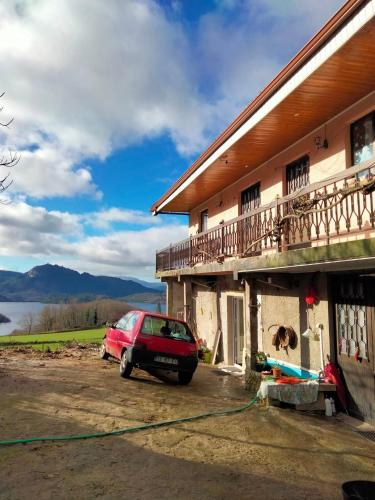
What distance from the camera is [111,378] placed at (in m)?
9.16

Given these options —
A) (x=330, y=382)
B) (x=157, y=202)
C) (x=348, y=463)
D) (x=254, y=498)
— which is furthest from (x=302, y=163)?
(x=157, y=202)

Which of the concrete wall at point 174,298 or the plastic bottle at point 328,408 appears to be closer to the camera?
the plastic bottle at point 328,408

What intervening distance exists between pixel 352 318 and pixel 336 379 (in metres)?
1.23

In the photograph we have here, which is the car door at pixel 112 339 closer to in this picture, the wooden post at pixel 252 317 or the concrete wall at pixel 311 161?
the wooden post at pixel 252 317

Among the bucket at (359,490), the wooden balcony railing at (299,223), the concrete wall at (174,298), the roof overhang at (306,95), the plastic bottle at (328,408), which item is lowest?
the plastic bottle at (328,408)

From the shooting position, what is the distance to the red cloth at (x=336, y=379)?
7309mm

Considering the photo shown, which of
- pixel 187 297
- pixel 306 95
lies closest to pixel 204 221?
pixel 187 297

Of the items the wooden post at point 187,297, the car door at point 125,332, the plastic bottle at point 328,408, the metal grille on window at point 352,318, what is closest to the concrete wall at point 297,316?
the metal grille on window at point 352,318

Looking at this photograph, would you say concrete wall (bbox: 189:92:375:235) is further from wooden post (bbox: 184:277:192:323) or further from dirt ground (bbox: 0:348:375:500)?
dirt ground (bbox: 0:348:375:500)

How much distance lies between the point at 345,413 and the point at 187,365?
11.6 ft

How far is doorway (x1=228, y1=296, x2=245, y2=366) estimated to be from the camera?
13.2m

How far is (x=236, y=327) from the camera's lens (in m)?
13.5

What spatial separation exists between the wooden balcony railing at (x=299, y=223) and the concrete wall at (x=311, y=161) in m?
0.72

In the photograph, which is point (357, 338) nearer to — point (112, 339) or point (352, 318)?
point (352, 318)
